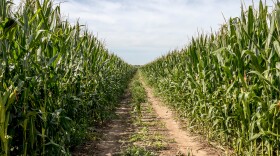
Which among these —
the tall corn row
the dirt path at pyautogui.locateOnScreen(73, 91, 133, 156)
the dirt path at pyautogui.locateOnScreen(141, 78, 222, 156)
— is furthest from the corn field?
the tall corn row

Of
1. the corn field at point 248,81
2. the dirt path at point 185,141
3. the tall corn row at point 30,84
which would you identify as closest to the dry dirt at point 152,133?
the dirt path at point 185,141

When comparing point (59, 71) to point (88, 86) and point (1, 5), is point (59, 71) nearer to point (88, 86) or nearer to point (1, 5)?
point (1, 5)

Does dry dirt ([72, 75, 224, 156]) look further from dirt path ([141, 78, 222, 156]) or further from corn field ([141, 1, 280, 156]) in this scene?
corn field ([141, 1, 280, 156])

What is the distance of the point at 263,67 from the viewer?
3826 mm

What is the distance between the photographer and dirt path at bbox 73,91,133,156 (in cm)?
545

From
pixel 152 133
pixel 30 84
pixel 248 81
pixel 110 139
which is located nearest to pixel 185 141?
pixel 152 133

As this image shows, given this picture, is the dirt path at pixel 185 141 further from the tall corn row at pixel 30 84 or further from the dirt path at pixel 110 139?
the tall corn row at pixel 30 84

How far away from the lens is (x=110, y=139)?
21.0 ft

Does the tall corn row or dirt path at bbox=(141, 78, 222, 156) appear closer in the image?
the tall corn row

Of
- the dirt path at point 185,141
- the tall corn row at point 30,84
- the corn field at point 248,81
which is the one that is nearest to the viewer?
the tall corn row at point 30,84

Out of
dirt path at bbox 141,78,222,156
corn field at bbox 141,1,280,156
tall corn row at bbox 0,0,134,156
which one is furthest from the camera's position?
dirt path at bbox 141,78,222,156

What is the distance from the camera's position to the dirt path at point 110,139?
17.9ft

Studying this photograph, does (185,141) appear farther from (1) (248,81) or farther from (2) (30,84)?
(2) (30,84)

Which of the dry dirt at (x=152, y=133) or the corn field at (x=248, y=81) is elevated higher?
the corn field at (x=248, y=81)
